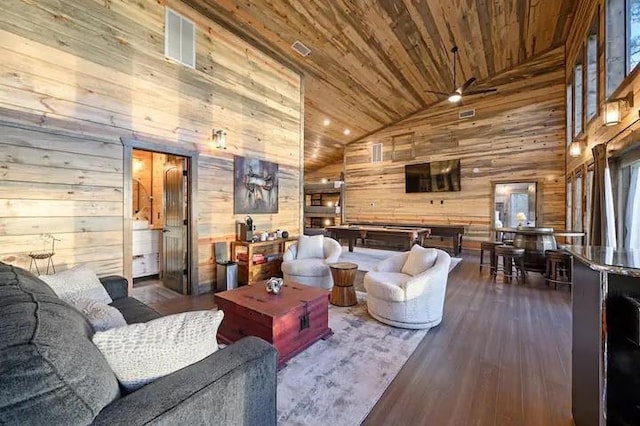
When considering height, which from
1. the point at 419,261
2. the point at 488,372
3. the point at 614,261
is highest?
the point at 614,261

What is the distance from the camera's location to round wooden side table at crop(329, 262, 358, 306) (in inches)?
140

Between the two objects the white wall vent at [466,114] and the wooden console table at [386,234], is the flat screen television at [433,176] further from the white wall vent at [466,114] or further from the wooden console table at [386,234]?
the wooden console table at [386,234]

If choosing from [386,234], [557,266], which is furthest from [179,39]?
[557,266]

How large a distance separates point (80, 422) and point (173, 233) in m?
4.09

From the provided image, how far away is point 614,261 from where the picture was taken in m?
1.35

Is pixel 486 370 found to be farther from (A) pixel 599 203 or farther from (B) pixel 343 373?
(A) pixel 599 203

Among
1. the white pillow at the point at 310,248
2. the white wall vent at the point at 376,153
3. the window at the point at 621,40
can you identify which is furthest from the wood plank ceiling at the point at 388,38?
the white pillow at the point at 310,248

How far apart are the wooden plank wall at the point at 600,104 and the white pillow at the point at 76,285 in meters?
5.36

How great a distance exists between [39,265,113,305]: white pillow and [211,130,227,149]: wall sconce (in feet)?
8.13

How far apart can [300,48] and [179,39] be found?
2197 mm

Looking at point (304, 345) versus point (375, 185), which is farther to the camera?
point (375, 185)


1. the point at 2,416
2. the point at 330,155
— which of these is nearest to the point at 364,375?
the point at 2,416

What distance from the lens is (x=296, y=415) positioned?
1.75 m

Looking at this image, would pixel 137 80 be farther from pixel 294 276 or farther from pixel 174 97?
pixel 294 276
